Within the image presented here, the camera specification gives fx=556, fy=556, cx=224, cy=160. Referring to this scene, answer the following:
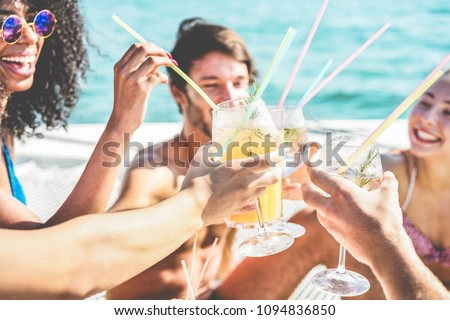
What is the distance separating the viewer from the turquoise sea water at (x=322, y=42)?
1364cm

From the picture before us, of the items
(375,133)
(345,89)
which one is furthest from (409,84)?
(375,133)

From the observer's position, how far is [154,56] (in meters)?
1.80

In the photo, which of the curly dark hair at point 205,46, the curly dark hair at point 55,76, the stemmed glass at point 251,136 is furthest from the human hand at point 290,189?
the curly dark hair at point 55,76

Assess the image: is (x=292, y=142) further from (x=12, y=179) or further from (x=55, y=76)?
(x=55, y=76)

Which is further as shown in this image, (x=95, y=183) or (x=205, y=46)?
(x=205, y=46)

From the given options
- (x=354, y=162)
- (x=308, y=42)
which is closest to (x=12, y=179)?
(x=308, y=42)

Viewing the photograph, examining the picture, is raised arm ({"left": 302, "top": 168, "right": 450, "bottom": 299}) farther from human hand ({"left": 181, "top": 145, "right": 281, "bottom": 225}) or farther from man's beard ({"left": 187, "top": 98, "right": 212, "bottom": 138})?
man's beard ({"left": 187, "top": 98, "right": 212, "bottom": 138})

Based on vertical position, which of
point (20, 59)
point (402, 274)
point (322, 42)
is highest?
point (322, 42)

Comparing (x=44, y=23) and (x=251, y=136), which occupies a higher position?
(x=44, y=23)

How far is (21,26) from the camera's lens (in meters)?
2.26

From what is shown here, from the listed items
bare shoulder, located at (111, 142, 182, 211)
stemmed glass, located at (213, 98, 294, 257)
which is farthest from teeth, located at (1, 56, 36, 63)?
stemmed glass, located at (213, 98, 294, 257)

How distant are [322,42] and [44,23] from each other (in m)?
15.4

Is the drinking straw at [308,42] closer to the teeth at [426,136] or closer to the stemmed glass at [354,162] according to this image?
the stemmed glass at [354,162]

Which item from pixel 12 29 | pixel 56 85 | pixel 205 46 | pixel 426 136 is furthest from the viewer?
pixel 56 85
